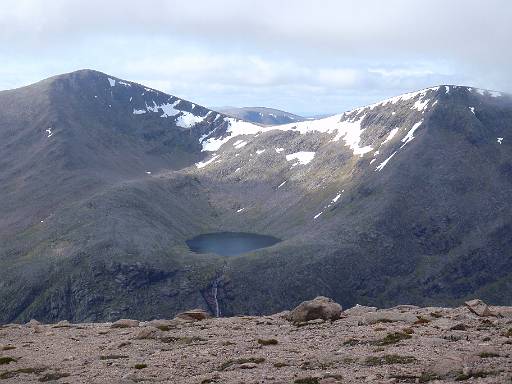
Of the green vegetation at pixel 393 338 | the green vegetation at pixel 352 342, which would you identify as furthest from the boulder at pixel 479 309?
the green vegetation at pixel 352 342

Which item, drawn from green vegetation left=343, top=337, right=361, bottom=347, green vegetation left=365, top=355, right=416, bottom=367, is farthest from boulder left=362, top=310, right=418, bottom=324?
green vegetation left=365, top=355, right=416, bottom=367

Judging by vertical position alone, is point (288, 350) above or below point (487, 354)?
below

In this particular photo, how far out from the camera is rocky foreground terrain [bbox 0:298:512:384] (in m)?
26.2

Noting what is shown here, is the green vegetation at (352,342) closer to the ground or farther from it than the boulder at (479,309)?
farther from it

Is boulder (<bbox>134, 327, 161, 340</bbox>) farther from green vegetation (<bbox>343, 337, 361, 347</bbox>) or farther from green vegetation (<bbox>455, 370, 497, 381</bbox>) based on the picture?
green vegetation (<bbox>455, 370, 497, 381</bbox>)

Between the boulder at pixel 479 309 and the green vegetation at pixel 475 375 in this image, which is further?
the boulder at pixel 479 309

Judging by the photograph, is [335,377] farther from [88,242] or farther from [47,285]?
[88,242]

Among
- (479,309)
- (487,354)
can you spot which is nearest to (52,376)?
(487,354)

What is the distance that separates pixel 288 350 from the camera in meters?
33.8

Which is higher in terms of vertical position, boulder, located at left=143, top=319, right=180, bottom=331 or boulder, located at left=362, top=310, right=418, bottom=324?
boulder, located at left=362, top=310, right=418, bottom=324

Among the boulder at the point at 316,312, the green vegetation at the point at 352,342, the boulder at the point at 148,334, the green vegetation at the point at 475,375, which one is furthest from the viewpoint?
the boulder at the point at 316,312

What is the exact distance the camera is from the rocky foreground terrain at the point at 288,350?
86.1 ft

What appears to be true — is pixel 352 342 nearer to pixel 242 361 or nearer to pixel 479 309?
pixel 242 361

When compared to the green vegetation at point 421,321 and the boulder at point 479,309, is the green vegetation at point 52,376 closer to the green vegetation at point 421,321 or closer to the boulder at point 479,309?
the green vegetation at point 421,321
